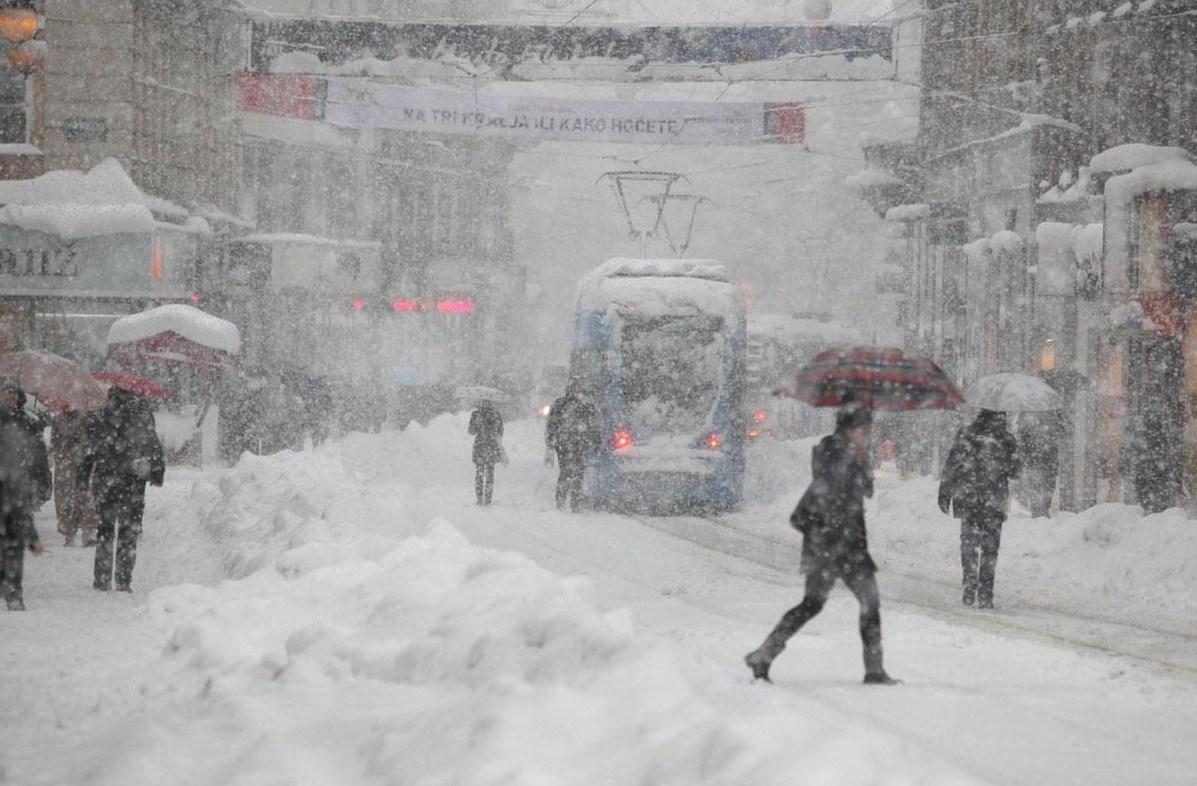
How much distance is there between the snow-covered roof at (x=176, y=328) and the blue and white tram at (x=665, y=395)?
26.7 ft

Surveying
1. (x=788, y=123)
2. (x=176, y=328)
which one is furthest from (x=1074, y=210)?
(x=176, y=328)

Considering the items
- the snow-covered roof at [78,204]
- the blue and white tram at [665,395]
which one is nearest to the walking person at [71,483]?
the blue and white tram at [665,395]

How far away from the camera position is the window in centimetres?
3628

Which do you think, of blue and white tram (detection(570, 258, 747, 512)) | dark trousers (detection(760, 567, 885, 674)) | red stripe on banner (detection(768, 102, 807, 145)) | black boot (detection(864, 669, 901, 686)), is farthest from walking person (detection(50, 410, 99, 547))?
red stripe on banner (detection(768, 102, 807, 145))

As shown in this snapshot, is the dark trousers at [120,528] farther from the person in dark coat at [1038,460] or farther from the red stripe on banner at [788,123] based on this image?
the red stripe on banner at [788,123]

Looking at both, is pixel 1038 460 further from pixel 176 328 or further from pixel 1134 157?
pixel 176 328

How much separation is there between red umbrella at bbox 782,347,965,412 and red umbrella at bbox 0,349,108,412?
26.0 feet

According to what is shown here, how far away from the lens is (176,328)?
29.3 metres

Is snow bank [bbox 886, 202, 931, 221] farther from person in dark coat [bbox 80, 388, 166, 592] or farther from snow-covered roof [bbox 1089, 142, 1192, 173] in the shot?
person in dark coat [bbox 80, 388, 166, 592]

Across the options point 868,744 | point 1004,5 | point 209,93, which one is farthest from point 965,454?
point 209,93

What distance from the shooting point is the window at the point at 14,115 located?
1428 inches

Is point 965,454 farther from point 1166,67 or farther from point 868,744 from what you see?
point 1166,67

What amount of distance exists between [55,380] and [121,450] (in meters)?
2.51

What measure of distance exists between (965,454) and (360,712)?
777 centimetres
